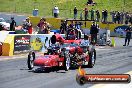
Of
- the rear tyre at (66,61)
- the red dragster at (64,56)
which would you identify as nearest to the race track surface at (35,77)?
the rear tyre at (66,61)

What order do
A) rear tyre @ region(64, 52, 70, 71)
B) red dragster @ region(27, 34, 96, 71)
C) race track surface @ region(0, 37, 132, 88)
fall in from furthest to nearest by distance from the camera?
1. rear tyre @ region(64, 52, 70, 71)
2. red dragster @ region(27, 34, 96, 71)
3. race track surface @ region(0, 37, 132, 88)

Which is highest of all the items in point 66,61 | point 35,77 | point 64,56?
point 64,56

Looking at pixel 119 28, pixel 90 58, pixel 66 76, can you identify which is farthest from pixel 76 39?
pixel 119 28

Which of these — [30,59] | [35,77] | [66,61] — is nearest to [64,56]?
[66,61]

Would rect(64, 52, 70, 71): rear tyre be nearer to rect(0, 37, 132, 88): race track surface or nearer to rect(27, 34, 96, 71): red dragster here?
rect(27, 34, 96, 71): red dragster

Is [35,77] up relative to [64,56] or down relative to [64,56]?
down

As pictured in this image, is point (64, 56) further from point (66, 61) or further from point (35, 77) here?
point (35, 77)

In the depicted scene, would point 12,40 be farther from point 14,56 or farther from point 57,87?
point 57,87

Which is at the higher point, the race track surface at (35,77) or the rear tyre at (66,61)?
the rear tyre at (66,61)

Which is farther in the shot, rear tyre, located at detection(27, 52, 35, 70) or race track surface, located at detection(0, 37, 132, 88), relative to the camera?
rear tyre, located at detection(27, 52, 35, 70)

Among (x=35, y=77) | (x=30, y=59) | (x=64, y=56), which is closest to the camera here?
(x=35, y=77)

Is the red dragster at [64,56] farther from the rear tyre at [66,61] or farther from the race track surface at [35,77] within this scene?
the race track surface at [35,77]

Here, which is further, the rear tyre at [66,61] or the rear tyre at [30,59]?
the rear tyre at [30,59]

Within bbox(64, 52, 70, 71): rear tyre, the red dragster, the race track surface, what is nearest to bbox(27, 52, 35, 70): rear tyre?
the red dragster
